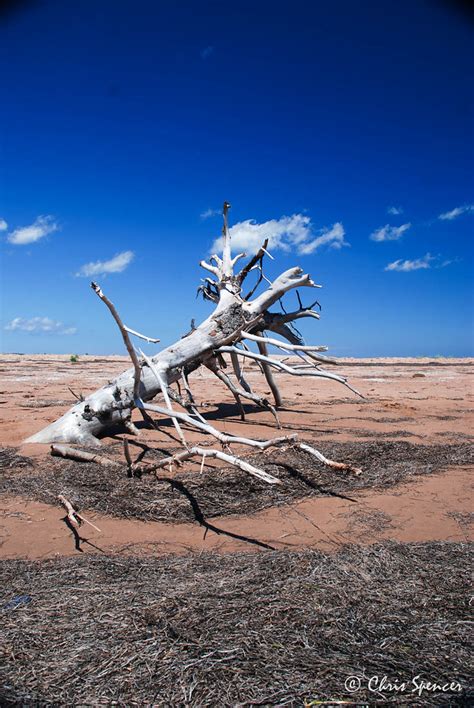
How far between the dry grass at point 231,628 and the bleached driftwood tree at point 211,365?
127cm

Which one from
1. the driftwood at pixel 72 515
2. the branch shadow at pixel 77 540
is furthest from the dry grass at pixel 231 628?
the driftwood at pixel 72 515

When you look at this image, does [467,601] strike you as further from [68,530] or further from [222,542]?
[68,530]

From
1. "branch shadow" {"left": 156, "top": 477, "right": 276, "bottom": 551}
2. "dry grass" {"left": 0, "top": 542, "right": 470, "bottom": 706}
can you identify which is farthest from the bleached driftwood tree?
"dry grass" {"left": 0, "top": 542, "right": 470, "bottom": 706}

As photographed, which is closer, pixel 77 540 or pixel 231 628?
pixel 231 628

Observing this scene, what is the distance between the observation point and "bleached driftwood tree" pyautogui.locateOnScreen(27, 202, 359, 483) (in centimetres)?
504

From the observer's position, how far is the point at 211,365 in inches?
305

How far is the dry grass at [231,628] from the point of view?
6.39 ft

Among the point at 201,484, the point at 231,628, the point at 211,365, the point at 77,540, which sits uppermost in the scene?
the point at 211,365

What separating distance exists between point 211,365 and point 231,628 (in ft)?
18.2

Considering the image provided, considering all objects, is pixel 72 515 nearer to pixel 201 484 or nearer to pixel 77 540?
pixel 77 540

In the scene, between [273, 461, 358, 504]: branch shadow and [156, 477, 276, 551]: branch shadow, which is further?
[273, 461, 358, 504]: branch shadow

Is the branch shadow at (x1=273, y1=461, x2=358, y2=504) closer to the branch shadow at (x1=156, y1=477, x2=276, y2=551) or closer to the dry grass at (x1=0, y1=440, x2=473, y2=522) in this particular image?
the dry grass at (x1=0, y1=440, x2=473, y2=522)

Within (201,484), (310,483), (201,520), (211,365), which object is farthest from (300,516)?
(211,365)

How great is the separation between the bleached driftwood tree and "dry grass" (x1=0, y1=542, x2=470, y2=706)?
4.17 ft
